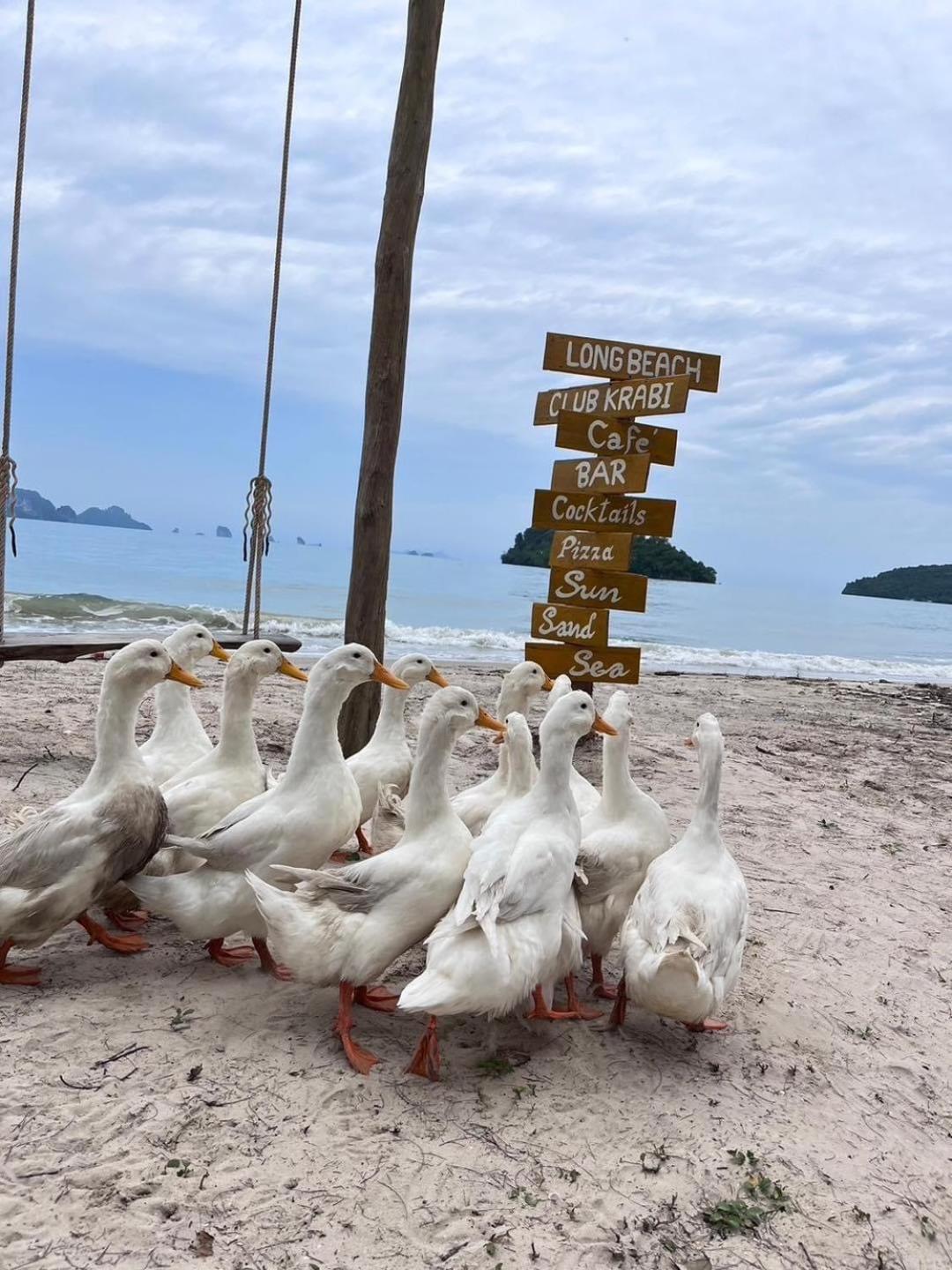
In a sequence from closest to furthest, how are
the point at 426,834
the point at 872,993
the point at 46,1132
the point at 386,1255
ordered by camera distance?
the point at 386,1255 → the point at 46,1132 → the point at 426,834 → the point at 872,993

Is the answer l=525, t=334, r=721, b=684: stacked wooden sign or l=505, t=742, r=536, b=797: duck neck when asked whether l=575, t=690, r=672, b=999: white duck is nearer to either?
l=505, t=742, r=536, b=797: duck neck

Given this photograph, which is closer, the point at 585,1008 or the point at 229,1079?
the point at 229,1079

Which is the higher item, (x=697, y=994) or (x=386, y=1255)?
(x=697, y=994)

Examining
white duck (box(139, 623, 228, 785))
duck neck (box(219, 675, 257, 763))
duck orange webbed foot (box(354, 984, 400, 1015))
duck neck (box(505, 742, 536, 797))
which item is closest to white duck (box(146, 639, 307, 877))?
duck neck (box(219, 675, 257, 763))

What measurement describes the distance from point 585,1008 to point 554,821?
0.80 metres

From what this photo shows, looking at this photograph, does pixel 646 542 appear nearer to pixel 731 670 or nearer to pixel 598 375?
pixel 731 670

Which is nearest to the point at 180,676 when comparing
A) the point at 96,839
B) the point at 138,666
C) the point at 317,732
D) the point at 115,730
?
the point at 138,666

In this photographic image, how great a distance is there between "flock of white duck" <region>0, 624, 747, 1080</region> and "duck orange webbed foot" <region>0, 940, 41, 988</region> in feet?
0.04

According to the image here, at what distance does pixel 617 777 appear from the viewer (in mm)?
4445

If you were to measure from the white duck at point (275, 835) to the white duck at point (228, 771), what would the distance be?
0.27m

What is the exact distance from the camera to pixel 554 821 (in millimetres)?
3840

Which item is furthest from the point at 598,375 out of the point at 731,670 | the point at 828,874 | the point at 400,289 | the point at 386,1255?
the point at 731,670

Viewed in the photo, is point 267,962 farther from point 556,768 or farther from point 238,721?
point 556,768

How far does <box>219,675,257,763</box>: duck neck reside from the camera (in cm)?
434
